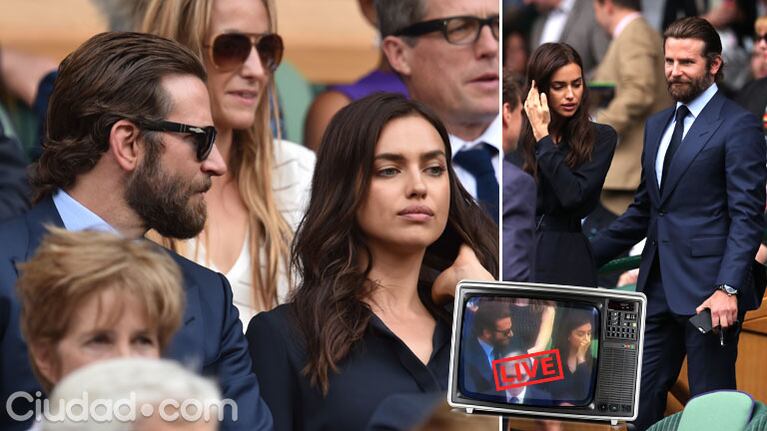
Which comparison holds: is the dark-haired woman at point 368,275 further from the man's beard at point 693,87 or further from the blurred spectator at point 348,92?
the blurred spectator at point 348,92

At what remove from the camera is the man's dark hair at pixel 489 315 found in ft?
12.0

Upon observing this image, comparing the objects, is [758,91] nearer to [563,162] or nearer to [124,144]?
[563,162]

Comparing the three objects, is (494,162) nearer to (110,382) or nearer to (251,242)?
(251,242)

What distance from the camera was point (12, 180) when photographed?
5.07 meters

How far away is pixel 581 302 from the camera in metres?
3.71

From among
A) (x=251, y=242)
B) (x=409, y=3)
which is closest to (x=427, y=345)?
(x=251, y=242)

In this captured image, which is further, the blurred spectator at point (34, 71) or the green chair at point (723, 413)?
the blurred spectator at point (34, 71)

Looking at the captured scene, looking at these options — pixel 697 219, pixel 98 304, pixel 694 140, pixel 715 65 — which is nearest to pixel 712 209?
pixel 697 219

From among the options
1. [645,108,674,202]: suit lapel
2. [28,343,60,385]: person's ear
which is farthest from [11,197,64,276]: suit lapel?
[645,108,674,202]: suit lapel

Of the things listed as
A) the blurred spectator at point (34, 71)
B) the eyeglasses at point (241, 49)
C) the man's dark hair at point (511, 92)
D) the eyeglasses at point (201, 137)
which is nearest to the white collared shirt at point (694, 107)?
the man's dark hair at point (511, 92)

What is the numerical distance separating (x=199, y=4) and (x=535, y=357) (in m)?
1.71

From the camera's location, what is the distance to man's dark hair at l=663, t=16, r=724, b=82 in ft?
14.2

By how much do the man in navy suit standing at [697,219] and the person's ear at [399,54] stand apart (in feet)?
3.32

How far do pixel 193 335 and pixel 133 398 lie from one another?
4.38 feet
